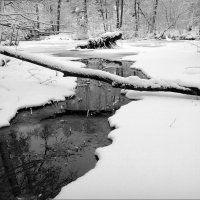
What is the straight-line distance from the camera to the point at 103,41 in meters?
22.6

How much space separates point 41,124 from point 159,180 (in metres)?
3.47

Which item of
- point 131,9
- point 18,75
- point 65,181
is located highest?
point 131,9

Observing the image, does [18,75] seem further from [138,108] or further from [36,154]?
[36,154]

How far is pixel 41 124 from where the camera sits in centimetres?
641

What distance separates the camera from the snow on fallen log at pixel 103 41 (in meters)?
22.4

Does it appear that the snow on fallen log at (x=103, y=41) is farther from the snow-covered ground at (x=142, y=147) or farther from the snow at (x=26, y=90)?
the snow-covered ground at (x=142, y=147)

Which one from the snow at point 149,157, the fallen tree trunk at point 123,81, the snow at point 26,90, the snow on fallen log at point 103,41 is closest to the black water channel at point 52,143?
the snow at point 26,90

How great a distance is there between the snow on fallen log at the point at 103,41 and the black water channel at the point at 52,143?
47.2 feet

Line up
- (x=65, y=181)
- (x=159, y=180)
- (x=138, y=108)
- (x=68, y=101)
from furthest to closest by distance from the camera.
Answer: (x=68, y=101) < (x=138, y=108) < (x=65, y=181) < (x=159, y=180)

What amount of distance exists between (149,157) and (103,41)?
62.6ft

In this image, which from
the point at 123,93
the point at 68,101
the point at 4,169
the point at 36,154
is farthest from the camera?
the point at 123,93

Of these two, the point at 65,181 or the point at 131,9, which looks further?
the point at 131,9

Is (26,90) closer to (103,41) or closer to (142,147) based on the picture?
(142,147)

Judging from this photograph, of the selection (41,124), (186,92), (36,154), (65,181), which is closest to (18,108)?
(41,124)
